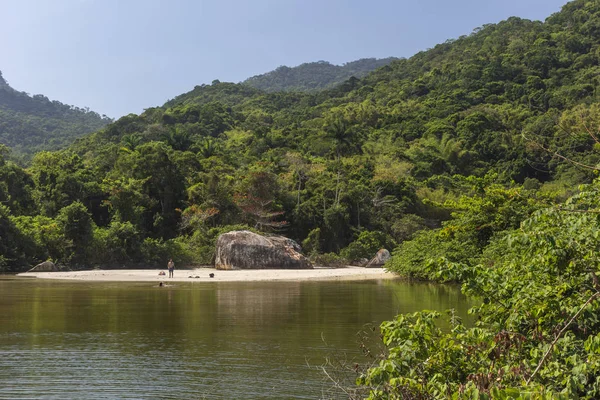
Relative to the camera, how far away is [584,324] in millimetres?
6402

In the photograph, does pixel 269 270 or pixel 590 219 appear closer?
pixel 590 219

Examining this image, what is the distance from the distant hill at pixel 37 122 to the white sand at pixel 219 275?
60.6 metres

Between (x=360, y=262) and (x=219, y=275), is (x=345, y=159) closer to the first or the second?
(x=360, y=262)

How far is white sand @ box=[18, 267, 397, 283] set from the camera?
33312 mm

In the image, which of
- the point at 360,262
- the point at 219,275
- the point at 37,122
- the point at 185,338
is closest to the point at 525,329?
the point at 185,338

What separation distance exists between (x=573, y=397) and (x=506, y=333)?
1.03 m

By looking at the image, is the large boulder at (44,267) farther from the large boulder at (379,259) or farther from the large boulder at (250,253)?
the large boulder at (379,259)

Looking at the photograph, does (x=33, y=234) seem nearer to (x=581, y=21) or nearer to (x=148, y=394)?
(x=148, y=394)

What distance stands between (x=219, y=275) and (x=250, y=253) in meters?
4.41

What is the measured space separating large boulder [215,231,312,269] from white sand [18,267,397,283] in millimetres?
1112

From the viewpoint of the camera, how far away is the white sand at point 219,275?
33312mm

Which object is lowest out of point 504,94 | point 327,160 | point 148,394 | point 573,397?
point 148,394

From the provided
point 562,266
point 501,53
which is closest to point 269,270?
point 562,266

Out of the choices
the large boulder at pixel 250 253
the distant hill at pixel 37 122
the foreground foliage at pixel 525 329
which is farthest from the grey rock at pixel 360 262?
the distant hill at pixel 37 122
